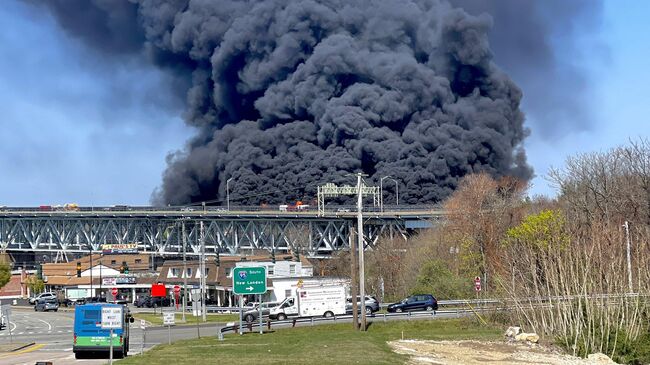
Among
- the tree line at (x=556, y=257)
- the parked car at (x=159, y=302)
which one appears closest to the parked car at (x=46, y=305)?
the parked car at (x=159, y=302)

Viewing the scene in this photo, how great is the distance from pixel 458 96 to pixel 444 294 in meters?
58.8

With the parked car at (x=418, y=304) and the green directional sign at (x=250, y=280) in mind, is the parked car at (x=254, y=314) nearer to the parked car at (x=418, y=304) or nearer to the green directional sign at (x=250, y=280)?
the parked car at (x=418, y=304)

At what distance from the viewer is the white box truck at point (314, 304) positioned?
54156 mm

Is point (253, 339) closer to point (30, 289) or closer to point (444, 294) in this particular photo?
point (444, 294)

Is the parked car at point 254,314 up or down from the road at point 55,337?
up

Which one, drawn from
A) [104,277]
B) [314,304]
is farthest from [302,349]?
[104,277]

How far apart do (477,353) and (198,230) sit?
284 ft

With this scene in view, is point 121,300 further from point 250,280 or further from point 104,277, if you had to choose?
point 250,280

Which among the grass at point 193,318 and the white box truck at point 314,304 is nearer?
the white box truck at point 314,304

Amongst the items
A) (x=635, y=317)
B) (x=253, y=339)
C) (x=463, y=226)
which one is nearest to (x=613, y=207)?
(x=463, y=226)

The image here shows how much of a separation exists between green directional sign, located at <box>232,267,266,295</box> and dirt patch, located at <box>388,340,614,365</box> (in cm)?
980

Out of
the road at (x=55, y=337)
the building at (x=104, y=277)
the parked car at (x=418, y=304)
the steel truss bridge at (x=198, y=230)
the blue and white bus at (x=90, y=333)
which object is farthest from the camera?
the building at (x=104, y=277)

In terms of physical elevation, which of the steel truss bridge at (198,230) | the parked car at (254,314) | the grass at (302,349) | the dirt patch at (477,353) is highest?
the steel truss bridge at (198,230)

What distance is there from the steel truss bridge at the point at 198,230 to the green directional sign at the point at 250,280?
45.0 metres
